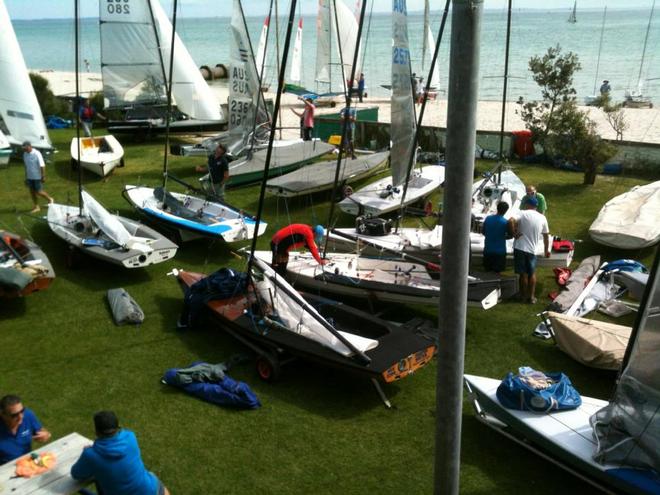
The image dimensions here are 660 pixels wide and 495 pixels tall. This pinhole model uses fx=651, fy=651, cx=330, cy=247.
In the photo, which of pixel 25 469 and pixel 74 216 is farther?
pixel 74 216

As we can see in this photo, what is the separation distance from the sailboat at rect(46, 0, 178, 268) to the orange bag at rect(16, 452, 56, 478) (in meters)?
5.89

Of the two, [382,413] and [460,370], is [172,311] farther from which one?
[460,370]

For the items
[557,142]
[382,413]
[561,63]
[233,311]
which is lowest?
[382,413]

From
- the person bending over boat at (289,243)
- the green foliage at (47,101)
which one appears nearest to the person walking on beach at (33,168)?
the person bending over boat at (289,243)

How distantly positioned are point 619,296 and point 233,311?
609cm

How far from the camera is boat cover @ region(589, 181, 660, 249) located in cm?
1138

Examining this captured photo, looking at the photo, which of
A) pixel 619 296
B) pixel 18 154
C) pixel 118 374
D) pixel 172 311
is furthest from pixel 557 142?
pixel 18 154

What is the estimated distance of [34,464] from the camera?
5.06 meters

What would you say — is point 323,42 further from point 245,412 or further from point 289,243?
point 245,412

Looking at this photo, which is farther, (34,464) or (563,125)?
(563,125)

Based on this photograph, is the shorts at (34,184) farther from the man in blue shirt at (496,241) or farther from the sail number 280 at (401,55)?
the man in blue shirt at (496,241)

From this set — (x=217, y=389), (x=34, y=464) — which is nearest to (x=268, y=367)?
(x=217, y=389)

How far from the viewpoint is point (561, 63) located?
18453 mm

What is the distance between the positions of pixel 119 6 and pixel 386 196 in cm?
905
